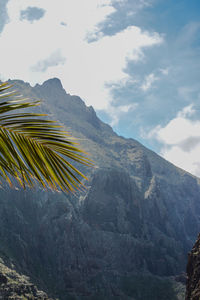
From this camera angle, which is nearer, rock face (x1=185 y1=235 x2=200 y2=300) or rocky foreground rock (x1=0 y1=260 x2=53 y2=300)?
rock face (x1=185 y1=235 x2=200 y2=300)

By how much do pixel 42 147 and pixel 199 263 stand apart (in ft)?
186

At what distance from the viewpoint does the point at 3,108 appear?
98.2 inches

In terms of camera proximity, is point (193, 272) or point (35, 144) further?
point (193, 272)

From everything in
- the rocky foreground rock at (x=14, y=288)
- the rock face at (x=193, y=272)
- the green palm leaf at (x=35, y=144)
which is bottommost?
the rocky foreground rock at (x=14, y=288)

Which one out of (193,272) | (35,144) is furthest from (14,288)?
(35,144)

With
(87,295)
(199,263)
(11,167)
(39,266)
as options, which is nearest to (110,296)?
(87,295)

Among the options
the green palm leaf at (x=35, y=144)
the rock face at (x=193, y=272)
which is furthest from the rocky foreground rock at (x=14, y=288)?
the green palm leaf at (x=35, y=144)

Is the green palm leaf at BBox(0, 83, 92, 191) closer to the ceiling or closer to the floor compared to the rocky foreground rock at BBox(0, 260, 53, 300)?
closer to the ceiling

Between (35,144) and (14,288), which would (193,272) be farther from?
(14,288)

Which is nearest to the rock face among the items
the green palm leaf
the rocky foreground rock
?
the green palm leaf

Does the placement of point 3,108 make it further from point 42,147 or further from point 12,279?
point 12,279

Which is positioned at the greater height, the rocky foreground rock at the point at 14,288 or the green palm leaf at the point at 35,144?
the green palm leaf at the point at 35,144

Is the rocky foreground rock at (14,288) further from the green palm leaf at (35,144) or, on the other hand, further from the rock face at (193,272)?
the green palm leaf at (35,144)

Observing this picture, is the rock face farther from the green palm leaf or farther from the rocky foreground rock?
the rocky foreground rock
